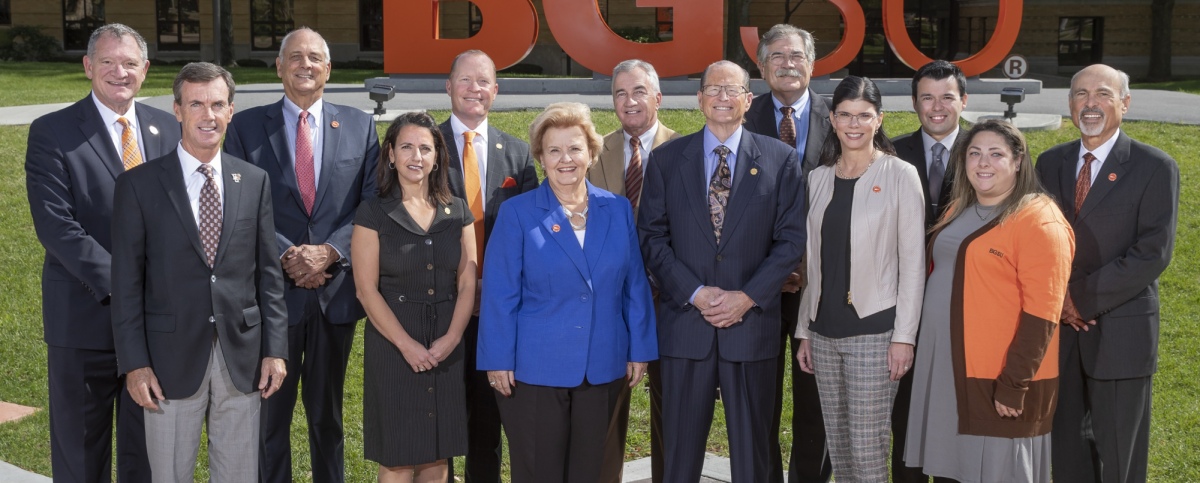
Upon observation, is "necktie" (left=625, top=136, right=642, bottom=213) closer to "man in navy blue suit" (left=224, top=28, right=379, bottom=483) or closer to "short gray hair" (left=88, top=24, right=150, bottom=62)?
"man in navy blue suit" (left=224, top=28, right=379, bottom=483)

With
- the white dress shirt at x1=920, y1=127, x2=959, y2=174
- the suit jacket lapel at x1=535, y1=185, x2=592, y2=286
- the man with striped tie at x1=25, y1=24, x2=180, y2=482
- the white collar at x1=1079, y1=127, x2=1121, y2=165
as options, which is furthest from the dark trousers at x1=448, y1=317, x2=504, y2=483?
the white collar at x1=1079, y1=127, x2=1121, y2=165

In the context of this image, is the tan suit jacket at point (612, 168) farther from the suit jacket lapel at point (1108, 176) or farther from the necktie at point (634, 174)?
the suit jacket lapel at point (1108, 176)

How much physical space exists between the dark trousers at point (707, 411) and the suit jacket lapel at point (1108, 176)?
1.73 meters

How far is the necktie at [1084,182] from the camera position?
431cm

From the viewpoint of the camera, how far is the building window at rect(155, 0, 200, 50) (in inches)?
1358

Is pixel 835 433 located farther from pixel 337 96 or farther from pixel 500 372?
pixel 337 96

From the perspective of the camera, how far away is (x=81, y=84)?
69.4 ft

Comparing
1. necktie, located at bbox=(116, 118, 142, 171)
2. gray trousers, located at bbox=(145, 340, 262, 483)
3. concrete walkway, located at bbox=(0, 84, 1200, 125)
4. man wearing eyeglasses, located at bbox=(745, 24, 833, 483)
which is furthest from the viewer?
concrete walkway, located at bbox=(0, 84, 1200, 125)

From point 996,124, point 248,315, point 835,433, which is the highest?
point 996,124

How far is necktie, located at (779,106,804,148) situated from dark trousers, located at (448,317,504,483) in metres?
2.16

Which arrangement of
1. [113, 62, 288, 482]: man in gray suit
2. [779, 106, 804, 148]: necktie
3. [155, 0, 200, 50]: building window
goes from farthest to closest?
[155, 0, 200, 50]: building window < [779, 106, 804, 148]: necktie < [113, 62, 288, 482]: man in gray suit

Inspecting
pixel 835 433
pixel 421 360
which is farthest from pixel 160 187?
pixel 835 433

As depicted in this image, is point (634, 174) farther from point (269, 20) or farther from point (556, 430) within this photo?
point (269, 20)

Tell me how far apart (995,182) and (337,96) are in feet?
49.4
